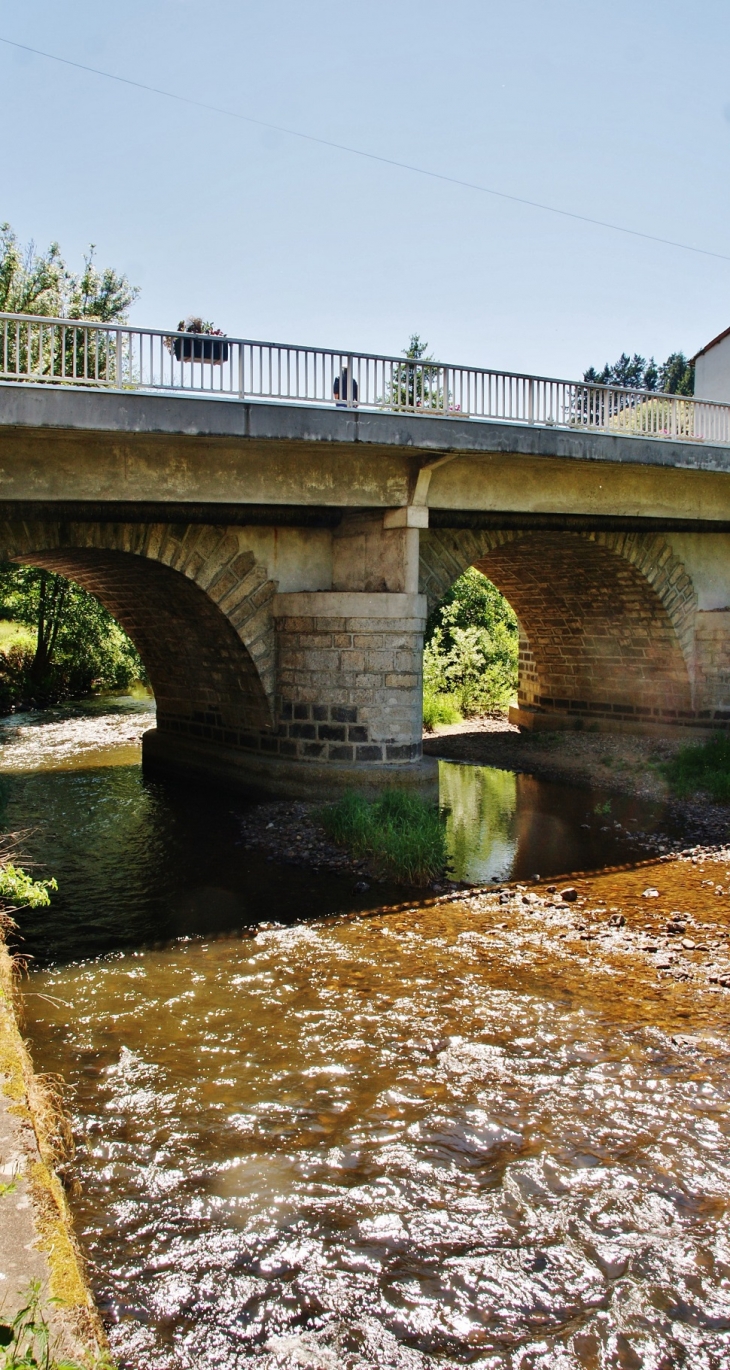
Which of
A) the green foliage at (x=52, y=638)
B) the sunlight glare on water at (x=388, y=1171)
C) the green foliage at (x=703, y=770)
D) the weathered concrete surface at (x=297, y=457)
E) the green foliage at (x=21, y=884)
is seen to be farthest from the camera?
the green foliage at (x=52, y=638)

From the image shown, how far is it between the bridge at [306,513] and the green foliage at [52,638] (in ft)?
29.8

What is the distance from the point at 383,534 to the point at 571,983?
6.73 metres

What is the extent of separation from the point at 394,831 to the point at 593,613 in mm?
9503

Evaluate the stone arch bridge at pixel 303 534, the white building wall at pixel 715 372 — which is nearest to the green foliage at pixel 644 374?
the white building wall at pixel 715 372

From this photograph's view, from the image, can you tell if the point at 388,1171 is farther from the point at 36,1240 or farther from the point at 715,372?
the point at 715,372

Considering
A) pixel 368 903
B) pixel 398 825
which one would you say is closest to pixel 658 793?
pixel 398 825

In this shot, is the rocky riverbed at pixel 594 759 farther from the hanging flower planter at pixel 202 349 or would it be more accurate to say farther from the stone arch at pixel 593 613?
the hanging flower planter at pixel 202 349

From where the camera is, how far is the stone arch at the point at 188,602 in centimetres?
1184

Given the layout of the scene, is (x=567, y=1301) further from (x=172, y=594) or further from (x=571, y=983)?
(x=172, y=594)

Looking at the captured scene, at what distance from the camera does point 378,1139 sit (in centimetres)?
527

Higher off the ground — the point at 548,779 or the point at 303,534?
the point at 303,534

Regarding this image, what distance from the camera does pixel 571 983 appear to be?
7488 mm

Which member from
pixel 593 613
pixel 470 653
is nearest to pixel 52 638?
pixel 470 653

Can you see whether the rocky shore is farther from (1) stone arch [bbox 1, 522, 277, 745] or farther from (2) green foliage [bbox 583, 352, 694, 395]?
(2) green foliage [bbox 583, 352, 694, 395]
